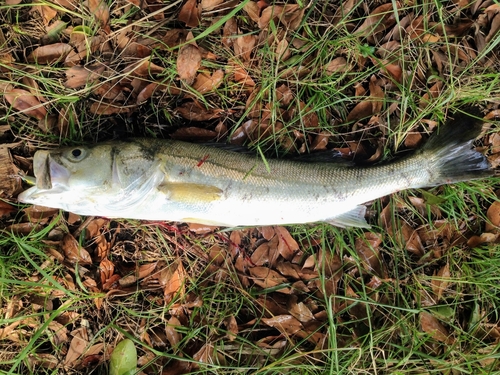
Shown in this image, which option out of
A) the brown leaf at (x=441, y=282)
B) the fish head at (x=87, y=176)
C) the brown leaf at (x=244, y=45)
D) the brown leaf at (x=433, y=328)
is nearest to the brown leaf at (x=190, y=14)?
the brown leaf at (x=244, y=45)

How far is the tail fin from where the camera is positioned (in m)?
3.29

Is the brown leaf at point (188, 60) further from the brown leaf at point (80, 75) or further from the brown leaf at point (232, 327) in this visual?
the brown leaf at point (232, 327)

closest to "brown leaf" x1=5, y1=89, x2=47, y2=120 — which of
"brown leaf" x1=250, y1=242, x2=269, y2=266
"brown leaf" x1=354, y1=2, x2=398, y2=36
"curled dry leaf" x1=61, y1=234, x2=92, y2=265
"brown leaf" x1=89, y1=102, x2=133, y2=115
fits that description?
"brown leaf" x1=89, y1=102, x2=133, y2=115

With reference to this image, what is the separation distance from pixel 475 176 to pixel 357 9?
1.89m

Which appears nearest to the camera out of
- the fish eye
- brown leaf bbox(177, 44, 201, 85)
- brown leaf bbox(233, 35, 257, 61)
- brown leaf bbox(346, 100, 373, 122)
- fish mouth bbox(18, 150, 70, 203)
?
fish mouth bbox(18, 150, 70, 203)

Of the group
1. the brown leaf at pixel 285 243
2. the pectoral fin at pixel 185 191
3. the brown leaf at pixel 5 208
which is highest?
the pectoral fin at pixel 185 191

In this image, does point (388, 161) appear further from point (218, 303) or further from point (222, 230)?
point (218, 303)

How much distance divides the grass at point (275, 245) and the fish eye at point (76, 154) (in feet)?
1.59

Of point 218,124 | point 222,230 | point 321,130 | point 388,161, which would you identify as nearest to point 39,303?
point 222,230

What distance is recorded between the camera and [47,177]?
9.02ft

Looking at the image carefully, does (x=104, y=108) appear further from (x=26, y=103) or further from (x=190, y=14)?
(x=190, y=14)

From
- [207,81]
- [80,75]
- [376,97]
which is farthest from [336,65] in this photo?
[80,75]

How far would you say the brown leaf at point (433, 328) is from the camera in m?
3.32

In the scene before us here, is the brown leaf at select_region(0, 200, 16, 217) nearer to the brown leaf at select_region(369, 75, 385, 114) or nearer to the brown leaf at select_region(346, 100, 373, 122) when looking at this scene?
the brown leaf at select_region(346, 100, 373, 122)
